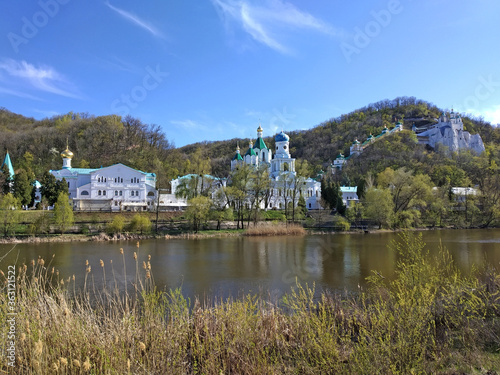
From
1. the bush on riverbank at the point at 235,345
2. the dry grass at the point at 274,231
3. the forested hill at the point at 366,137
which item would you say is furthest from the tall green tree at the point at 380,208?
A: the forested hill at the point at 366,137

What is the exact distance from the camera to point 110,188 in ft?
155

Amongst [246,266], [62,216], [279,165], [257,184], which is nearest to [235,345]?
[246,266]

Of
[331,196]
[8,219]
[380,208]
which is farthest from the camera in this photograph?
[331,196]

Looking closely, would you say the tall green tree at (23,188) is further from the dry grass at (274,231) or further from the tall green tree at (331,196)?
the tall green tree at (331,196)

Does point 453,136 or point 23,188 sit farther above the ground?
point 453,136

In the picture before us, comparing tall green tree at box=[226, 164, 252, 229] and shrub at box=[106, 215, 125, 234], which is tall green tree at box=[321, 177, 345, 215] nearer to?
tall green tree at box=[226, 164, 252, 229]

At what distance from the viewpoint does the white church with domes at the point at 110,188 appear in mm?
46000

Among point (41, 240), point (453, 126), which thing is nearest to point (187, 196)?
point (41, 240)

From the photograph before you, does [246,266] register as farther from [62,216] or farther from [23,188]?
[23,188]

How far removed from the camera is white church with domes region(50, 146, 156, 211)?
151ft

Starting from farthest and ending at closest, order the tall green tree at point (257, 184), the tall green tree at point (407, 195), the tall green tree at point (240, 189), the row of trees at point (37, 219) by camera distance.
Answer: the tall green tree at point (257, 184) → the tall green tree at point (407, 195) → the tall green tree at point (240, 189) → the row of trees at point (37, 219)

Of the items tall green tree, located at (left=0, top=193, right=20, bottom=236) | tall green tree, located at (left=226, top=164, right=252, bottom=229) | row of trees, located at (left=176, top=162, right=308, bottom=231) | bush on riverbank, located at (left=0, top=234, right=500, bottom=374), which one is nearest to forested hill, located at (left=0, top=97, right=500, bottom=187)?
row of trees, located at (left=176, top=162, right=308, bottom=231)

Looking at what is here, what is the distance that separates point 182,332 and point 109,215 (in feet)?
125

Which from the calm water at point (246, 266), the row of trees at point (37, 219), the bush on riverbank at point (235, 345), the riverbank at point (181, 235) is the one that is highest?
the row of trees at point (37, 219)
